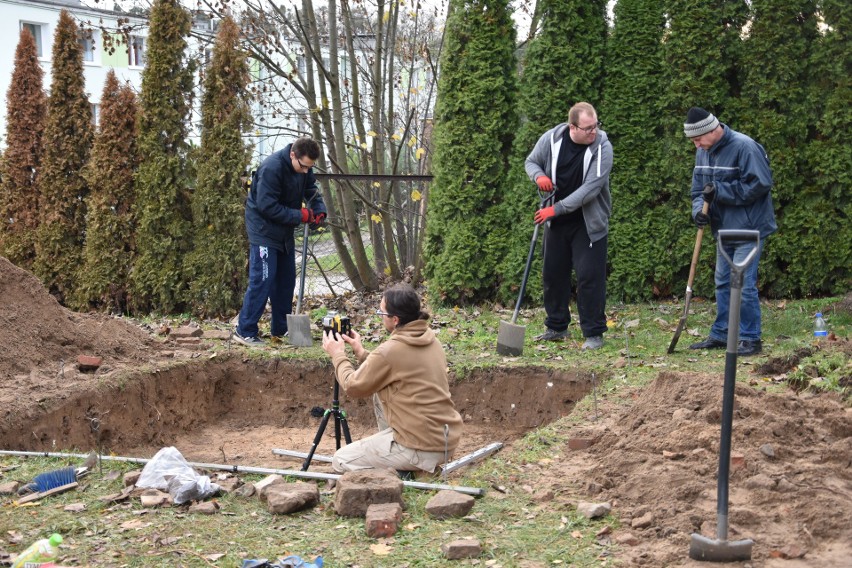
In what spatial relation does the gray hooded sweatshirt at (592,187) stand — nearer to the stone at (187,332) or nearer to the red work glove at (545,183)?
the red work glove at (545,183)

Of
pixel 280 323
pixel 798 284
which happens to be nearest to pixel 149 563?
pixel 280 323

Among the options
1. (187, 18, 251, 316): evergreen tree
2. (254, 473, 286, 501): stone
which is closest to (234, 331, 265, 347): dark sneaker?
(187, 18, 251, 316): evergreen tree

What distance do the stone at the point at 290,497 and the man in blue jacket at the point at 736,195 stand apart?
449 centimetres

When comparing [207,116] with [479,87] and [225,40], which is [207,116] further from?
[479,87]

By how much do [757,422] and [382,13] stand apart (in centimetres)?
985

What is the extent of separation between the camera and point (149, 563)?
4.27m

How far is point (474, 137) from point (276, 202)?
9.93ft

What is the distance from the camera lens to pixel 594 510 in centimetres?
459

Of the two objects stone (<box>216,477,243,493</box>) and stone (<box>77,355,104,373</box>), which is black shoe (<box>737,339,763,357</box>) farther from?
stone (<box>77,355,104,373</box>)

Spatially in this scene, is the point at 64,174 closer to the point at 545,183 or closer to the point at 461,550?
the point at 545,183

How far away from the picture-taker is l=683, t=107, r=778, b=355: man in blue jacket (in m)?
8.03

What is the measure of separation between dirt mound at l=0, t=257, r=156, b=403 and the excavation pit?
0.40 metres

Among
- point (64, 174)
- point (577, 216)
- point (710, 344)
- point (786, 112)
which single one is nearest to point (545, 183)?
point (577, 216)

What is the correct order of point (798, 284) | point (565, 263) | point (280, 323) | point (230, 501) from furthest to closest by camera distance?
1. point (798, 284)
2. point (280, 323)
3. point (565, 263)
4. point (230, 501)
